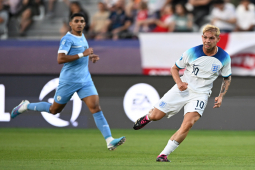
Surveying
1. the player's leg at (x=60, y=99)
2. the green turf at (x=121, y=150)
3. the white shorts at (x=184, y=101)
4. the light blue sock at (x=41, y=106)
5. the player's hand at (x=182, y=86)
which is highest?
the player's hand at (x=182, y=86)

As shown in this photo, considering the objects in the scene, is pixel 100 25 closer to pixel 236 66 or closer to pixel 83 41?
pixel 236 66

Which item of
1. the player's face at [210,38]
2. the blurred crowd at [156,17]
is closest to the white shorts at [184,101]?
the player's face at [210,38]

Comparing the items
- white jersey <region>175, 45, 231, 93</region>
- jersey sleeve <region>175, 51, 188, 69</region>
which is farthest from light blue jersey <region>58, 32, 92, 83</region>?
white jersey <region>175, 45, 231, 93</region>

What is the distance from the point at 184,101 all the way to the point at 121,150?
191 centimetres

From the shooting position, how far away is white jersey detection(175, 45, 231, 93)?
21.0ft

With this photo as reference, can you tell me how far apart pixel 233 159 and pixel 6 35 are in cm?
904

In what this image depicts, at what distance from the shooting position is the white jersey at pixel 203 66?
6404 millimetres

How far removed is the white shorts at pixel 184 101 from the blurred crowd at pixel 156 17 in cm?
635

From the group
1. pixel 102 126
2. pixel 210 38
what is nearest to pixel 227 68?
pixel 210 38

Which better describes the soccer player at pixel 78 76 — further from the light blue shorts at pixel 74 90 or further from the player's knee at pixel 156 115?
the player's knee at pixel 156 115

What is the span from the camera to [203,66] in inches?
252

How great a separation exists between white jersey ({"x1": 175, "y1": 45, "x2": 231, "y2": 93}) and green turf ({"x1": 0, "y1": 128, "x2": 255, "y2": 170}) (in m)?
1.12

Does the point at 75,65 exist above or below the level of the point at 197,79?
below

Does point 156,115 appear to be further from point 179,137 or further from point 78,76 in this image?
point 78,76
